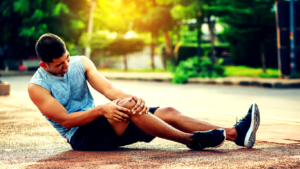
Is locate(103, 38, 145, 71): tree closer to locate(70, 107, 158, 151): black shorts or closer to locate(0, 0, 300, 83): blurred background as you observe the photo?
locate(0, 0, 300, 83): blurred background

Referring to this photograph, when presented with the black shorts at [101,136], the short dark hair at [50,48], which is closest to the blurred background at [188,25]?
the black shorts at [101,136]

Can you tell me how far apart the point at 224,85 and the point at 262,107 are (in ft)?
18.1

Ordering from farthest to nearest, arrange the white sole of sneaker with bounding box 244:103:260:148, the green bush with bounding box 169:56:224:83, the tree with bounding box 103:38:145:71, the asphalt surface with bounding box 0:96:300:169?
the tree with bounding box 103:38:145:71, the green bush with bounding box 169:56:224:83, the white sole of sneaker with bounding box 244:103:260:148, the asphalt surface with bounding box 0:96:300:169

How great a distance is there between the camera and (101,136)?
321 cm

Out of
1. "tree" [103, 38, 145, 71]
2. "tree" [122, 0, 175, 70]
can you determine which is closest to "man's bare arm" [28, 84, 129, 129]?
"tree" [122, 0, 175, 70]

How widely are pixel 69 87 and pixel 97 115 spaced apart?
40 cm

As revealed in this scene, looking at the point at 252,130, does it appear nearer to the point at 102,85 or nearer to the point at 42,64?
the point at 102,85

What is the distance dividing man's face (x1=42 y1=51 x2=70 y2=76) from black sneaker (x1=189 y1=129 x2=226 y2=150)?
1.27 m

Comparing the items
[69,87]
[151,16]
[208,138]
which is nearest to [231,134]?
[208,138]

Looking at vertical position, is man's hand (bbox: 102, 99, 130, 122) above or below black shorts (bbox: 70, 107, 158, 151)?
above

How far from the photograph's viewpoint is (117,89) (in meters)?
3.42

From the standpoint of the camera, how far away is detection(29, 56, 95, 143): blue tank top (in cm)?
314

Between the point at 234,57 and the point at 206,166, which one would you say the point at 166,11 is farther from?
the point at 206,166

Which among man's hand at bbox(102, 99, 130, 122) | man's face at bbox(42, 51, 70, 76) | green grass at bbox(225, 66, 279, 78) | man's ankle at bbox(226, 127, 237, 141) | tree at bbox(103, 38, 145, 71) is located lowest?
green grass at bbox(225, 66, 279, 78)
